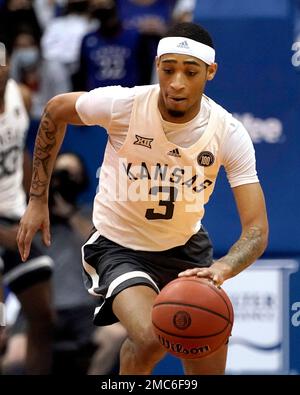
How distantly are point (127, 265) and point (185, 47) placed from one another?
120 centimetres

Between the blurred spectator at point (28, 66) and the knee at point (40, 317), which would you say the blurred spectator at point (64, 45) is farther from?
the knee at point (40, 317)

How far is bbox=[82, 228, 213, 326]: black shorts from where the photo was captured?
7.27 m

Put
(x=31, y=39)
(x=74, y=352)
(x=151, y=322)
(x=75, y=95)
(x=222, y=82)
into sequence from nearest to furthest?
(x=151, y=322) < (x=75, y=95) < (x=222, y=82) < (x=74, y=352) < (x=31, y=39)

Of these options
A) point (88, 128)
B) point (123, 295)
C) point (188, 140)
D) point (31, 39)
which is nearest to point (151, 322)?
point (123, 295)

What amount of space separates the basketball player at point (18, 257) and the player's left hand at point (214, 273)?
9.77ft

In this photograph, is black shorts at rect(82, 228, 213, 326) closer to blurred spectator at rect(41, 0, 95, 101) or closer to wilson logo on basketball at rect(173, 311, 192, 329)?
wilson logo on basketball at rect(173, 311, 192, 329)

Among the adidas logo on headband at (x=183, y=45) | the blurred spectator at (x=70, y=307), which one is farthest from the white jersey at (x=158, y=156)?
the blurred spectator at (x=70, y=307)

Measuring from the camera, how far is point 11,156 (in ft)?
31.6

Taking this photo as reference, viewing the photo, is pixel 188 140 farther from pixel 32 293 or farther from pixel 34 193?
pixel 32 293

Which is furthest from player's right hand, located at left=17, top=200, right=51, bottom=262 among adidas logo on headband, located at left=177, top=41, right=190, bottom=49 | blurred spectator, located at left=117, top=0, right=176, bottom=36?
blurred spectator, located at left=117, top=0, right=176, bottom=36

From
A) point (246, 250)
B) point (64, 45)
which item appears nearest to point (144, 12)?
point (64, 45)

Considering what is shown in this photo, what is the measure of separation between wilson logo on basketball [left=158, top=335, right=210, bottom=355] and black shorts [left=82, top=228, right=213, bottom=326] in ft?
1.47

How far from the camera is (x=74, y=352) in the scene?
9.99 m

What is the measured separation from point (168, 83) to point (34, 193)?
1.03 metres
